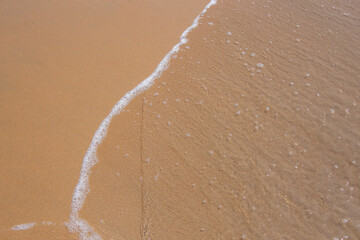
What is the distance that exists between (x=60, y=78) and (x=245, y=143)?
2.96 meters

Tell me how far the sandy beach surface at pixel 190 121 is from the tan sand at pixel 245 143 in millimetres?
16

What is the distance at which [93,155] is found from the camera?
3533 millimetres

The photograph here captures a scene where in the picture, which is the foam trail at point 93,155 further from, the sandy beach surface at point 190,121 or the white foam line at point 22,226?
the white foam line at point 22,226

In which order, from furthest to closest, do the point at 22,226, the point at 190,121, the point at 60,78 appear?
1. the point at 60,78
2. the point at 190,121
3. the point at 22,226

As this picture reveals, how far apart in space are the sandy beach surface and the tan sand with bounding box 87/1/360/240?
0.02m

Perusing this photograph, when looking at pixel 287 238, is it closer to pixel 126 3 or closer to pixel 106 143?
pixel 106 143

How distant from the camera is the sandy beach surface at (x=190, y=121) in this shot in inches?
119

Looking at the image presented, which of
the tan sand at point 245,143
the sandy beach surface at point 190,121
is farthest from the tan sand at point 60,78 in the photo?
the tan sand at point 245,143

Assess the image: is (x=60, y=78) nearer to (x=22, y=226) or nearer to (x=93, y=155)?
(x=93, y=155)

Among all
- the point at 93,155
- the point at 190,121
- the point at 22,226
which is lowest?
the point at 22,226

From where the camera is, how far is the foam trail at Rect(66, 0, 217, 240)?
302 centimetres

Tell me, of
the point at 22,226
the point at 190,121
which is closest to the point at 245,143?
the point at 190,121

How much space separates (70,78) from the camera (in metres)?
4.25

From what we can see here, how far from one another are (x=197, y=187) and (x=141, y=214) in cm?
70
